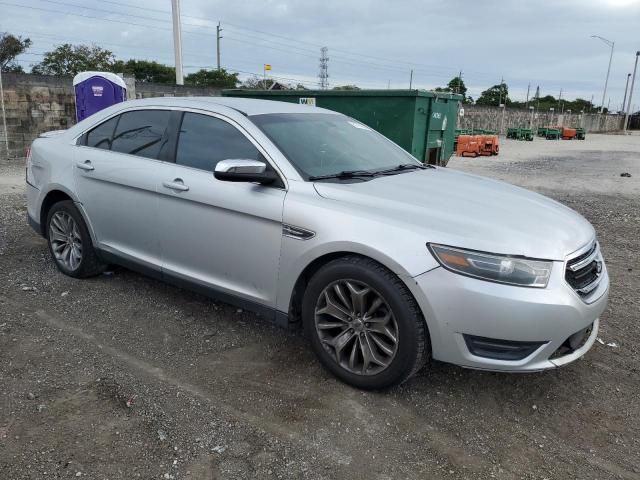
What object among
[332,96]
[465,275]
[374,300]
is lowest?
[374,300]

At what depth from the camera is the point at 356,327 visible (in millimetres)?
3123

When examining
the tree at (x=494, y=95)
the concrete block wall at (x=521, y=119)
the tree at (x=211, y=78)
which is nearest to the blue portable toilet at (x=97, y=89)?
the concrete block wall at (x=521, y=119)

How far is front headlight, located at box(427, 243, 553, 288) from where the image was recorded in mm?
2742

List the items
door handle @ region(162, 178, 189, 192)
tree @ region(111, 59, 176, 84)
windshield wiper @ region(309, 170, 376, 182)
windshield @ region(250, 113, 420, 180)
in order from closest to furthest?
windshield wiper @ region(309, 170, 376, 182)
windshield @ region(250, 113, 420, 180)
door handle @ region(162, 178, 189, 192)
tree @ region(111, 59, 176, 84)

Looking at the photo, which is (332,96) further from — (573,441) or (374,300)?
(573,441)

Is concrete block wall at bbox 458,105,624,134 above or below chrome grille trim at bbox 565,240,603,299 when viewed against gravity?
above

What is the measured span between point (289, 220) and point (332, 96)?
606 centimetres

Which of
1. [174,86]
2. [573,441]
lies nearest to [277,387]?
[573,441]

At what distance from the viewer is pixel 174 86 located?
15.4m

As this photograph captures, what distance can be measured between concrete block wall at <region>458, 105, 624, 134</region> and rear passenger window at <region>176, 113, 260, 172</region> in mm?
23737

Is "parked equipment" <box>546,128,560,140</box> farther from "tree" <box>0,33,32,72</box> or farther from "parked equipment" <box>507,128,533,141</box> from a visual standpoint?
"tree" <box>0,33,32,72</box>

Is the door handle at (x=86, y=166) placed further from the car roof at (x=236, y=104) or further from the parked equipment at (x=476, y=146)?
the parked equipment at (x=476, y=146)

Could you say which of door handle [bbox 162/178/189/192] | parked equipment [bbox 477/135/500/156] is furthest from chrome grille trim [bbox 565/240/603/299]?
parked equipment [bbox 477/135/500/156]

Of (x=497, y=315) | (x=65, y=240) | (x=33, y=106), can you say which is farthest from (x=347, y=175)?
(x=33, y=106)
